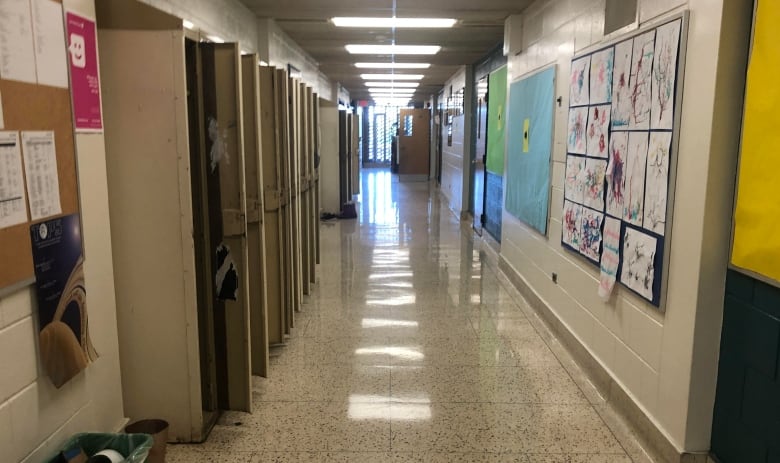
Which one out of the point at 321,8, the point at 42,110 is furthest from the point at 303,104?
the point at 42,110

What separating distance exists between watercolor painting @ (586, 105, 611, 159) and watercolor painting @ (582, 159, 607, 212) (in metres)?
0.05

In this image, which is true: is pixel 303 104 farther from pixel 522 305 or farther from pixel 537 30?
pixel 522 305

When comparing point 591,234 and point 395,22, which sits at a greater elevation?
point 395,22

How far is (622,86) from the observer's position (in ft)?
9.82

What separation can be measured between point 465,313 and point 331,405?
6.19ft

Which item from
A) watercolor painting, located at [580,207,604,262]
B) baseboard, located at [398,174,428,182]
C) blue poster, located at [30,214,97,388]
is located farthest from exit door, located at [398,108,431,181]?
blue poster, located at [30,214,97,388]

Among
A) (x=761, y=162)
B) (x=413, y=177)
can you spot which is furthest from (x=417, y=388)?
(x=413, y=177)

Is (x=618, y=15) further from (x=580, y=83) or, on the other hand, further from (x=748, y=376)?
(x=748, y=376)

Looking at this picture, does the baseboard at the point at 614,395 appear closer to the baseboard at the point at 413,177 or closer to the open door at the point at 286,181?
the open door at the point at 286,181

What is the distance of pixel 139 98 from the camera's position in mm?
2430

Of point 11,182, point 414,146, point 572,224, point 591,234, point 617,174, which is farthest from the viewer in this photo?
point 414,146

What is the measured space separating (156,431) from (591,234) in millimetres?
2571

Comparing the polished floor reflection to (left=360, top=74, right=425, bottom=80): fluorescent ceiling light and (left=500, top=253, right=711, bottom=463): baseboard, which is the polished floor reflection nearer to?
(left=500, top=253, right=711, bottom=463): baseboard

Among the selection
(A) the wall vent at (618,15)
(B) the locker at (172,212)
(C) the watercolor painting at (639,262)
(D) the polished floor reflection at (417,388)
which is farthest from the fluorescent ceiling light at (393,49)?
(C) the watercolor painting at (639,262)
